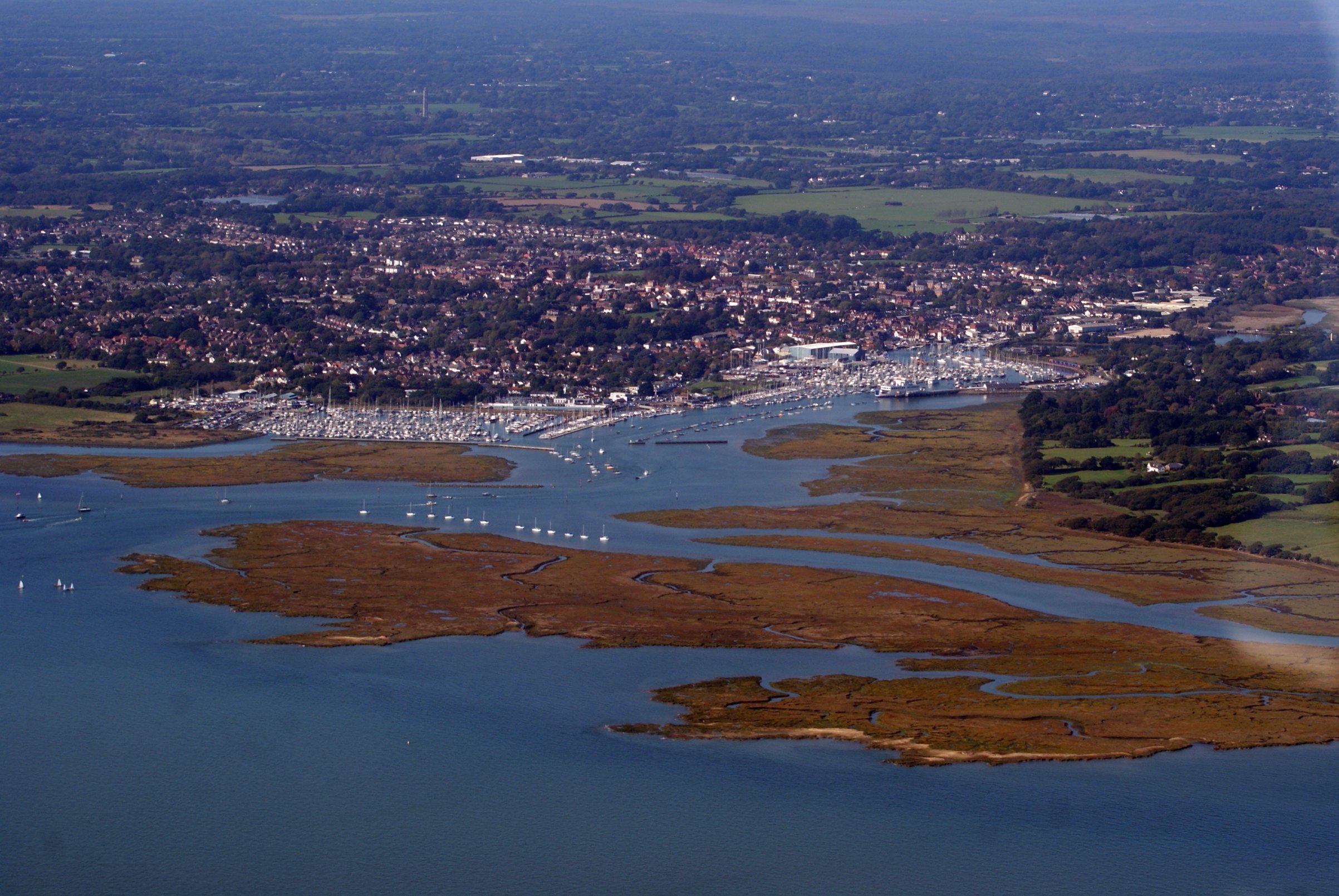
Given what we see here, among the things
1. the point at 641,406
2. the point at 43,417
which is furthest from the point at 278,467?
the point at 641,406

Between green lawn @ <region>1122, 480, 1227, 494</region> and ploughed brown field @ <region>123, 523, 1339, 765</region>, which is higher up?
ploughed brown field @ <region>123, 523, 1339, 765</region>

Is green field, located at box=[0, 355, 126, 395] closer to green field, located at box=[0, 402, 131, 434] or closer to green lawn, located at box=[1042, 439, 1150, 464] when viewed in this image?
green field, located at box=[0, 402, 131, 434]

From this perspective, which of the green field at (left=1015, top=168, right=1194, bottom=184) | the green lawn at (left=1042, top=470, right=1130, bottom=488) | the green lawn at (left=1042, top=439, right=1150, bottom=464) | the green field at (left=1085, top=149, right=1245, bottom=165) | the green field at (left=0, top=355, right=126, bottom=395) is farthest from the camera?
the green field at (left=1085, top=149, right=1245, bottom=165)

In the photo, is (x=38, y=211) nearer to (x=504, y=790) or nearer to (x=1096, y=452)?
(x=1096, y=452)

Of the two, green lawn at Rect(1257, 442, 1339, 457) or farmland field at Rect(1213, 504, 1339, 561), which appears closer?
farmland field at Rect(1213, 504, 1339, 561)

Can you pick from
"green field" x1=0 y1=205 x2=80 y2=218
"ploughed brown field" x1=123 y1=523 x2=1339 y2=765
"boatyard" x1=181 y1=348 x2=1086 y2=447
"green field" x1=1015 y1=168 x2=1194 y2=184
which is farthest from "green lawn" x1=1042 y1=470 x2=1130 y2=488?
"green field" x1=1015 y1=168 x2=1194 y2=184

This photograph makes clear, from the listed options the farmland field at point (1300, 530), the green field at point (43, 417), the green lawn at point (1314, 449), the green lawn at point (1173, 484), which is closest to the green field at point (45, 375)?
the green field at point (43, 417)

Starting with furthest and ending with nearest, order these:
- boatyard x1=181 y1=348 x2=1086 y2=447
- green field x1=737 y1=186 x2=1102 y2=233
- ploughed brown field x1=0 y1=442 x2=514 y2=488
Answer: green field x1=737 y1=186 x2=1102 y2=233 < boatyard x1=181 y1=348 x2=1086 y2=447 < ploughed brown field x1=0 y1=442 x2=514 y2=488
